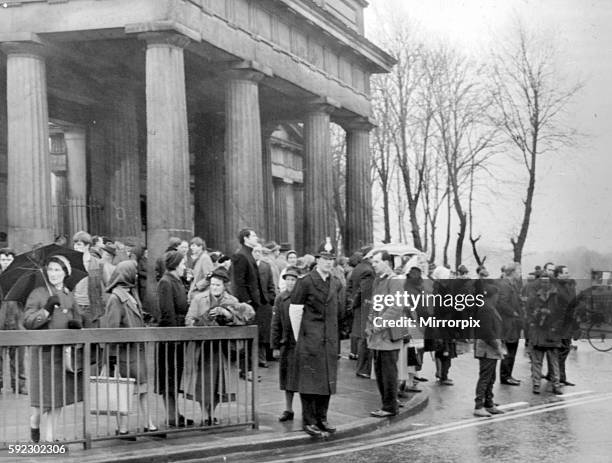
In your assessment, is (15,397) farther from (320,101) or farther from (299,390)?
(320,101)

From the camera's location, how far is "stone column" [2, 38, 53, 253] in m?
20.9

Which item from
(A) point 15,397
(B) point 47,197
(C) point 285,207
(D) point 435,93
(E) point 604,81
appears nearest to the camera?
(A) point 15,397

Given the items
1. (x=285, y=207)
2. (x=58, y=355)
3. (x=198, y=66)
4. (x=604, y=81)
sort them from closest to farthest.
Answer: (x=58, y=355)
(x=604, y=81)
(x=198, y=66)
(x=285, y=207)

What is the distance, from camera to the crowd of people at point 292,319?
360 inches

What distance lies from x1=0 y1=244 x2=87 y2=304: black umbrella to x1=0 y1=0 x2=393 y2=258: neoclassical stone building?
10.6 m

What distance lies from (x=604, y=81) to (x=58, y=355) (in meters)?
10.4

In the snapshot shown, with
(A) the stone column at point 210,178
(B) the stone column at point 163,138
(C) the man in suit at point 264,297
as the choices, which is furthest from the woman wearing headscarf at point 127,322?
(A) the stone column at point 210,178

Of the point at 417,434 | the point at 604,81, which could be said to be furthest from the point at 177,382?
the point at 604,81

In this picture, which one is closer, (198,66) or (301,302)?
(301,302)

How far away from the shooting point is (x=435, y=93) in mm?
33594

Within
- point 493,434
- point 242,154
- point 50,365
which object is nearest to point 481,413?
point 493,434

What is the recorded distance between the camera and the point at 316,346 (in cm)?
1038

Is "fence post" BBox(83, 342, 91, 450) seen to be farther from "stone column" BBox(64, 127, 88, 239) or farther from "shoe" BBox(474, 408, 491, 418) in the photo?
"stone column" BBox(64, 127, 88, 239)

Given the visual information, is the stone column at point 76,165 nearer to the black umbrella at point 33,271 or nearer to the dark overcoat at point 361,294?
the dark overcoat at point 361,294
